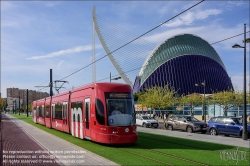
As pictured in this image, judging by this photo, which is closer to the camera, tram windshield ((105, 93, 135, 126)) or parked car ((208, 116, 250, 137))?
tram windshield ((105, 93, 135, 126))

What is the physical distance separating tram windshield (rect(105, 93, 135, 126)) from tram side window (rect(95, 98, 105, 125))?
0.31 metres

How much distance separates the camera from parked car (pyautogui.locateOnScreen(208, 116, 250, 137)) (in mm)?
23094

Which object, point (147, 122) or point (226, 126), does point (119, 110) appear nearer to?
point (226, 126)

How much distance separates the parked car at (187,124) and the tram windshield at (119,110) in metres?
12.0

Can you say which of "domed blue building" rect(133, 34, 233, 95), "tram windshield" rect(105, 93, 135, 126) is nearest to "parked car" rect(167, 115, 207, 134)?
"tram windshield" rect(105, 93, 135, 126)

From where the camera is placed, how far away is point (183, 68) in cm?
9694

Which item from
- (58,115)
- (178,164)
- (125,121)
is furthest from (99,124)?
(58,115)

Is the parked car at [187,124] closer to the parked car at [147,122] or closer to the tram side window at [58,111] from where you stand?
the parked car at [147,122]

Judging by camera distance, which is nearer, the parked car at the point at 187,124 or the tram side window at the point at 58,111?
the tram side window at the point at 58,111

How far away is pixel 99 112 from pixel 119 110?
Answer: 3.37 ft

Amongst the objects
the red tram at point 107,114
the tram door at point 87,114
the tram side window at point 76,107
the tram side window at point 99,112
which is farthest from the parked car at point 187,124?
the tram side window at point 99,112

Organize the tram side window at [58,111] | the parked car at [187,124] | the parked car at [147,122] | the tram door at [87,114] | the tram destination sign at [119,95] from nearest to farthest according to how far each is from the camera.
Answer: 1. the tram destination sign at [119,95]
2. the tram door at [87,114]
3. the tram side window at [58,111]
4. the parked car at [187,124]
5. the parked car at [147,122]

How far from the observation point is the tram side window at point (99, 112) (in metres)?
15.3

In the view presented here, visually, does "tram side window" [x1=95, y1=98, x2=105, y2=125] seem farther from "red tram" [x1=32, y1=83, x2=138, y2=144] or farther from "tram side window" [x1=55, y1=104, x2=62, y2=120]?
"tram side window" [x1=55, y1=104, x2=62, y2=120]
